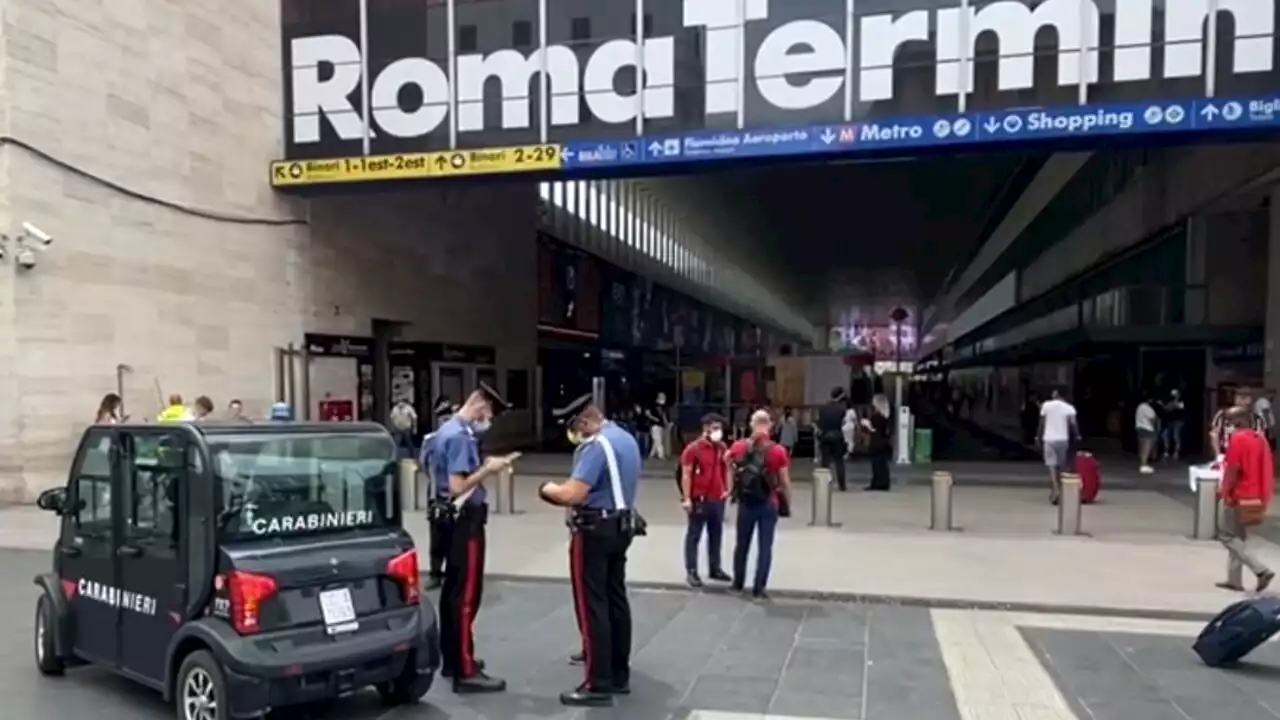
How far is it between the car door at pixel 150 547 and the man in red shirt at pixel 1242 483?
320 inches

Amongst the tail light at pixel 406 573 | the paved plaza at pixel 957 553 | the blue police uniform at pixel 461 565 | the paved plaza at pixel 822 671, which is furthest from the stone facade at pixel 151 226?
the tail light at pixel 406 573

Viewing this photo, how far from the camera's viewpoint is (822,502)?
11719mm

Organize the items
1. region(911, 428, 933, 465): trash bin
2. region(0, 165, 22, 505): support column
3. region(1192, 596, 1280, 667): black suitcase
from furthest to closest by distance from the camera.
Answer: region(911, 428, 933, 465): trash bin → region(0, 165, 22, 505): support column → region(1192, 596, 1280, 667): black suitcase

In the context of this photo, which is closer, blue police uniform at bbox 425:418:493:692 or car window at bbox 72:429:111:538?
car window at bbox 72:429:111:538

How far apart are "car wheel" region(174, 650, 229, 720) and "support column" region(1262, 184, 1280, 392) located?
2079 centimetres

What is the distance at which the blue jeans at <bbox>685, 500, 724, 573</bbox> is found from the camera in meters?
8.49

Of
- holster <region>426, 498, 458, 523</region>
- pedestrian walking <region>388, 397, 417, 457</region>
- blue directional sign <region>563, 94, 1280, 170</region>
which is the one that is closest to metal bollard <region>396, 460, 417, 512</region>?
pedestrian walking <region>388, 397, 417, 457</region>

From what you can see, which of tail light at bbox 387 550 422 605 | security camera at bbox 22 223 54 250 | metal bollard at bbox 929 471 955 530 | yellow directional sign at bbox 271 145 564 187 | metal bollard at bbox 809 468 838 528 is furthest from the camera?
yellow directional sign at bbox 271 145 564 187

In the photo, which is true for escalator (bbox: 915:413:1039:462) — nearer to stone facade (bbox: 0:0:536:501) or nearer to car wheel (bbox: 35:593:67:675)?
stone facade (bbox: 0:0:536:501)

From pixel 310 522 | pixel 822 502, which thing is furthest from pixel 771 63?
pixel 310 522

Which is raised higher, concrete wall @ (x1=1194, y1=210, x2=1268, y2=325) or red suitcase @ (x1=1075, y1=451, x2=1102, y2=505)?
concrete wall @ (x1=1194, y1=210, x2=1268, y2=325)

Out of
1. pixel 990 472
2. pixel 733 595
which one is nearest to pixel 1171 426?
pixel 990 472

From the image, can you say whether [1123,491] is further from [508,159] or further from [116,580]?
[116,580]

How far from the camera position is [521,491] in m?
15.6
